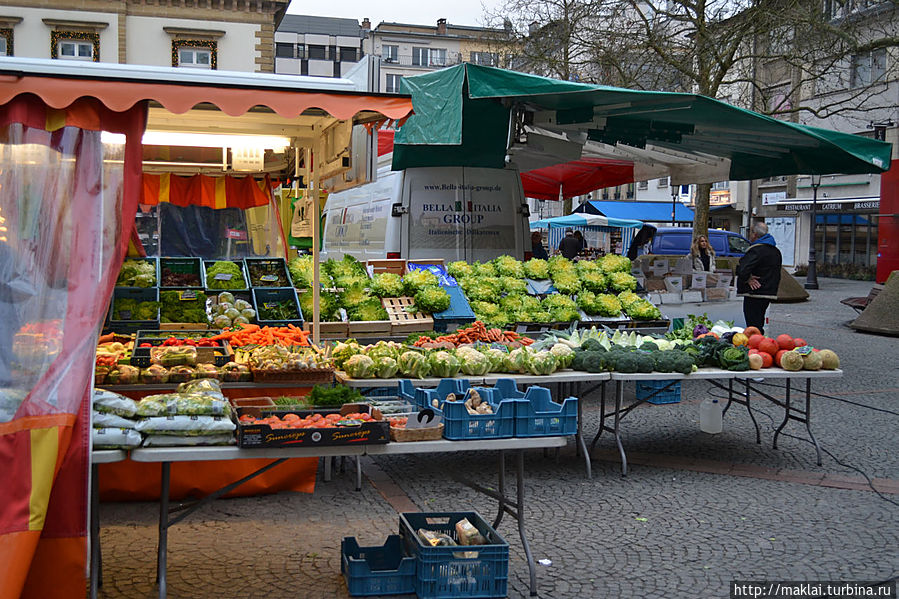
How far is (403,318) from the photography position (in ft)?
28.6

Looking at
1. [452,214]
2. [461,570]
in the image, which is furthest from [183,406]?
[452,214]

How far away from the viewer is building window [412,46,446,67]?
3159 inches

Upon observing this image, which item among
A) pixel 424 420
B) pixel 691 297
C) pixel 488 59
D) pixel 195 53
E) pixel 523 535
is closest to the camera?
pixel 424 420

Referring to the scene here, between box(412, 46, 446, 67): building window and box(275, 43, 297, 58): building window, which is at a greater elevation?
box(412, 46, 446, 67): building window

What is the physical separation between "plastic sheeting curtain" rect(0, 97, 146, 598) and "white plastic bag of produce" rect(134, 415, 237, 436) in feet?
0.90

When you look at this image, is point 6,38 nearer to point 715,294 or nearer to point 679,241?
point 679,241

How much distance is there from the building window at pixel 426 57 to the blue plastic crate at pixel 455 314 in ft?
243

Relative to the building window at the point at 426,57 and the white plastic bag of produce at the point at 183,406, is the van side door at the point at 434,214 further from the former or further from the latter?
the building window at the point at 426,57

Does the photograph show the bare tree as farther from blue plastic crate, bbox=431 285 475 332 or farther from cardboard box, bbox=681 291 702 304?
blue plastic crate, bbox=431 285 475 332

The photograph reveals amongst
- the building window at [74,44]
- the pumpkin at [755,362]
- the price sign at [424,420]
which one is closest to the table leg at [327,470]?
the price sign at [424,420]

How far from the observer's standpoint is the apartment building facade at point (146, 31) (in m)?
35.6

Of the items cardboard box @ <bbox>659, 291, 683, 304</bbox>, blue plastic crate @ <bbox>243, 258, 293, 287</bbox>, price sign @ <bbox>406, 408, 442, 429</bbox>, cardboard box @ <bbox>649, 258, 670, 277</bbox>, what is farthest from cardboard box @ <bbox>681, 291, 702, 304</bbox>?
price sign @ <bbox>406, 408, 442, 429</bbox>

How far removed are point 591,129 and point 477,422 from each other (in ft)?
21.9

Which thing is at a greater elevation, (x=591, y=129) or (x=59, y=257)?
(x=591, y=129)
